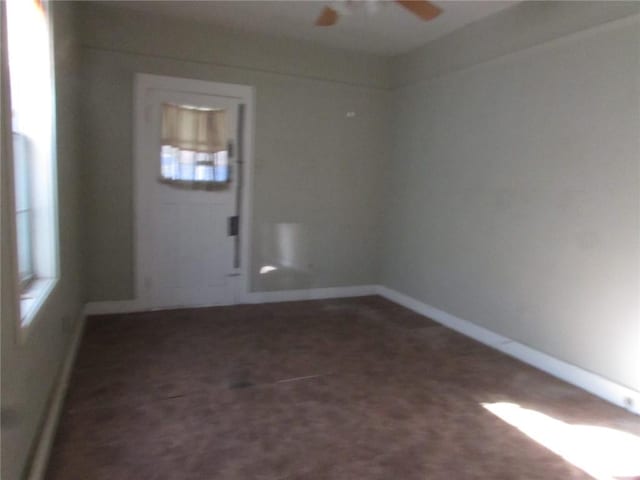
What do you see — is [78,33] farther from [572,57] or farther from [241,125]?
[572,57]

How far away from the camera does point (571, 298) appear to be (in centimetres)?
312

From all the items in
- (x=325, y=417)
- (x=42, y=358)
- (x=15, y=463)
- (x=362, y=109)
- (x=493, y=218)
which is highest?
(x=362, y=109)

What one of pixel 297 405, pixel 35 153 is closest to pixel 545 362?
pixel 297 405

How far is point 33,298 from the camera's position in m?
2.19

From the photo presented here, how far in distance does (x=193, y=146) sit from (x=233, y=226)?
0.87 metres

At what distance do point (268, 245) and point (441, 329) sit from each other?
6.33ft

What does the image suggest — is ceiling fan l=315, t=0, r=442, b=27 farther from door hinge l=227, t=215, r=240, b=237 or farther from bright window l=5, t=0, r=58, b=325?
door hinge l=227, t=215, r=240, b=237

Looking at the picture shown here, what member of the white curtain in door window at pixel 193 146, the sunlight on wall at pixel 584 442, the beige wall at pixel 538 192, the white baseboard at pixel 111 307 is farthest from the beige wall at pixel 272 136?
the sunlight on wall at pixel 584 442

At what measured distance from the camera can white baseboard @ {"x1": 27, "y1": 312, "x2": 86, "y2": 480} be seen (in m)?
1.88

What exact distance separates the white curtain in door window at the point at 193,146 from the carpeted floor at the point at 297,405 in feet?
4.54

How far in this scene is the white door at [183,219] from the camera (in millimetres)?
4145

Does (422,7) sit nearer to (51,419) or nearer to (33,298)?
(33,298)

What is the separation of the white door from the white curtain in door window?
0.04 ft

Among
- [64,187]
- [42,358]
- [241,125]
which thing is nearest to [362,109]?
[241,125]
